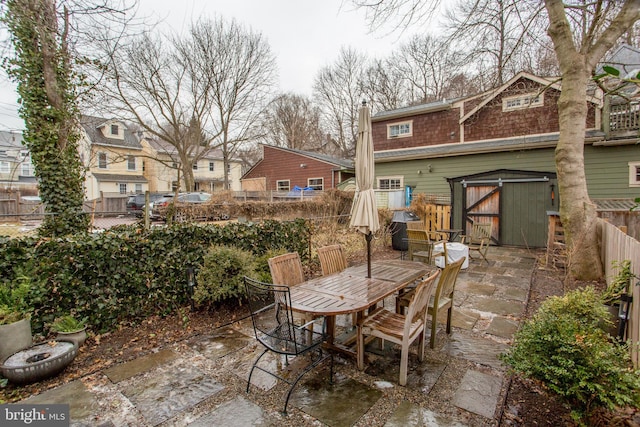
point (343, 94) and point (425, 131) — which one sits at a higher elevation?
point (343, 94)

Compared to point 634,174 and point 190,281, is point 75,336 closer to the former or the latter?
point 190,281

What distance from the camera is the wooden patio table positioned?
260 centimetres

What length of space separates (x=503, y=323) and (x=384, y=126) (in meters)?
11.4

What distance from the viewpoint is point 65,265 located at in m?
3.41

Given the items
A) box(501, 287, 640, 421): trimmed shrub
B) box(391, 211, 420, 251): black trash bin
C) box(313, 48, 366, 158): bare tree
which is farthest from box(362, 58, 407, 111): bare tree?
box(501, 287, 640, 421): trimmed shrub

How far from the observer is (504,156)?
10.5 metres

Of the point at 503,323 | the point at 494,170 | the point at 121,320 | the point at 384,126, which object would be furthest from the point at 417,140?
the point at 121,320

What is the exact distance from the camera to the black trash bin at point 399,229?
8.65 metres

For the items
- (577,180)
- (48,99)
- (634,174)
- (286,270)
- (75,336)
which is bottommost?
(75,336)

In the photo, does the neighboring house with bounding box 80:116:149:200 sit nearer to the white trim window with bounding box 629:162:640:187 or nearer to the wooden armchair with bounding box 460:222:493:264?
the wooden armchair with bounding box 460:222:493:264

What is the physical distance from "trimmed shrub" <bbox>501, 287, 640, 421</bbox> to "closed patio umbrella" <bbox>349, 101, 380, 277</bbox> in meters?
1.71

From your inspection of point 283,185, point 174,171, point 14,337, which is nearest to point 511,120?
point 14,337

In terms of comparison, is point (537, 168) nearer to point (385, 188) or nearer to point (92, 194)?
point (385, 188)

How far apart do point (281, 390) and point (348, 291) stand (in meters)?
1.05
